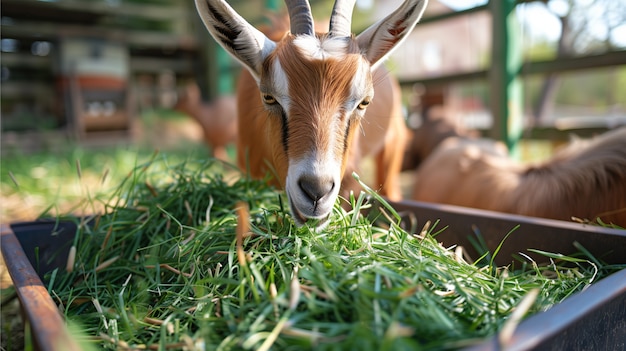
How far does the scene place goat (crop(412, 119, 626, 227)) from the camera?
110 inches

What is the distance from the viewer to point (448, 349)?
43.6 inches

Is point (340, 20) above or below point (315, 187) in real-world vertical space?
above

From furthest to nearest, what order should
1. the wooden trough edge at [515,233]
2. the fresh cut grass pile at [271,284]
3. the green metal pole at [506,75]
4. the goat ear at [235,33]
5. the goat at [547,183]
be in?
the green metal pole at [506,75]
the goat at [547,183]
the goat ear at [235,33]
the wooden trough edge at [515,233]
the fresh cut grass pile at [271,284]

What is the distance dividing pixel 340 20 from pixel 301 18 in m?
0.19

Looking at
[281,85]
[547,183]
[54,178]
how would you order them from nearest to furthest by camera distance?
[281,85]
[547,183]
[54,178]

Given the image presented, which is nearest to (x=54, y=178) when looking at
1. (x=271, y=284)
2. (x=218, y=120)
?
(x=218, y=120)

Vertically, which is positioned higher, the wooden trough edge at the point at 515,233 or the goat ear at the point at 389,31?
the goat ear at the point at 389,31

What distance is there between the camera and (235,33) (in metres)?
2.15

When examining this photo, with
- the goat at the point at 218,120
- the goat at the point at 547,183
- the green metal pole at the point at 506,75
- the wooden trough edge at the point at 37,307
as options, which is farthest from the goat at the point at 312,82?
the goat at the point at 218,120

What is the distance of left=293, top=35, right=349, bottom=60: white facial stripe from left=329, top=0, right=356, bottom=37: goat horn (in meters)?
0.11

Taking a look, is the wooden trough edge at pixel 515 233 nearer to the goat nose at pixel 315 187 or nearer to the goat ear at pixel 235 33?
the goat nose at pixel 315 187

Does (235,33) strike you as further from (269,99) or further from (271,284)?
(271,284)

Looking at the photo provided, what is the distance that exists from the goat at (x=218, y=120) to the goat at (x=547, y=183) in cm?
458

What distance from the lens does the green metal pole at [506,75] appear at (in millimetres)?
4656
